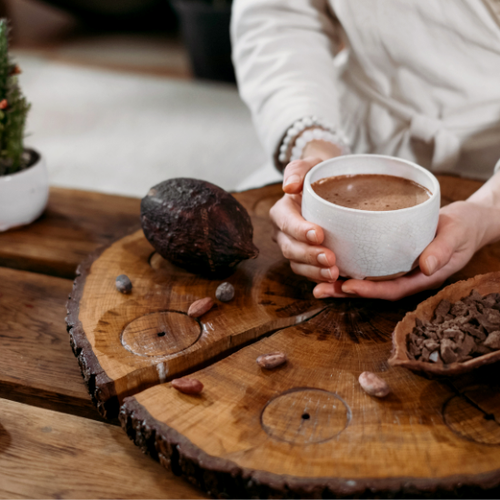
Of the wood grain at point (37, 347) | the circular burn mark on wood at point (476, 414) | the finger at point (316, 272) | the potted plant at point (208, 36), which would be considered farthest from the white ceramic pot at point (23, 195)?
the potted plant at point (208, 36)

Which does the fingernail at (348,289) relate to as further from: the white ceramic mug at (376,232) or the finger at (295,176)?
the finger at (295,176)

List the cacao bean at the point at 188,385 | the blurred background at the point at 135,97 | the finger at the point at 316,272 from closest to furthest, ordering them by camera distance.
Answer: the cacao bean at the point at 188,385, the finger at the point at 316,272, the blurred background at the point at 135,97

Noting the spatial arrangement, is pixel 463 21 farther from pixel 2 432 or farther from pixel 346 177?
pixel 2 432

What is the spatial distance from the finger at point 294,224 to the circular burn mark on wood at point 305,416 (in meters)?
0.20

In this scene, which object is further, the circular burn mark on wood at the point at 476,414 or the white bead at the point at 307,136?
the white bead at the point at 307,136

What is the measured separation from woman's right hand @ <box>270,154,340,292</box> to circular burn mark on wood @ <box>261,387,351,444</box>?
6.7 inches

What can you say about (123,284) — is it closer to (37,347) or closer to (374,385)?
(37,347)

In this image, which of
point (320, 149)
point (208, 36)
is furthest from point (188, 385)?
point (208, 36)

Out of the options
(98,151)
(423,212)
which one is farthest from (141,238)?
(98,151)

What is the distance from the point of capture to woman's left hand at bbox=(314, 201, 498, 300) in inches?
28.4

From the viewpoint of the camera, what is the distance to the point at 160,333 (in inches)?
28.4

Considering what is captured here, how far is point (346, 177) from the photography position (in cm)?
80

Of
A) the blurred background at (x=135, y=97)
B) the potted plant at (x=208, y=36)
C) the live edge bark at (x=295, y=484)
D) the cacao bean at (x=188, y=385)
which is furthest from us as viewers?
the potted plant at (x=208, y=36)

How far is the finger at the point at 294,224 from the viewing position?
0.72 m
